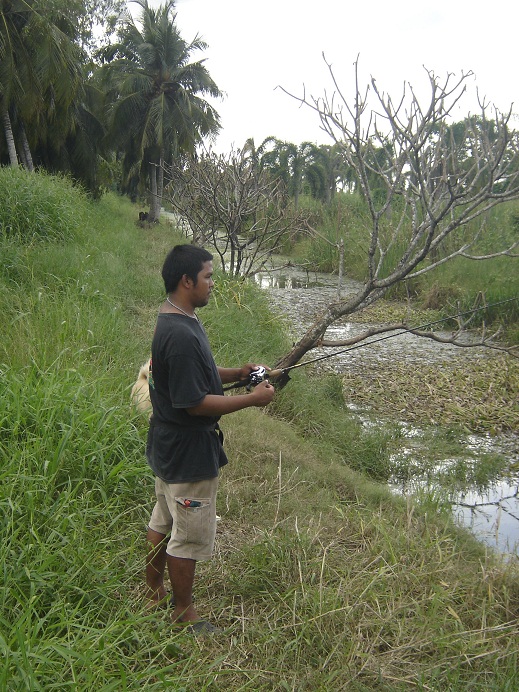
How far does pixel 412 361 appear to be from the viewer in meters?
8.05

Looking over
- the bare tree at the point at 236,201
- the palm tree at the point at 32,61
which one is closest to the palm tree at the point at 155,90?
the palm tree at the point at 32,61

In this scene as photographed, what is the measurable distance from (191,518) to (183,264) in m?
0.95

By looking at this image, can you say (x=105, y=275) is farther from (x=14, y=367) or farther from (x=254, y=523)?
(x=254, y=523)

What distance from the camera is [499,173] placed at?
440 centimetres

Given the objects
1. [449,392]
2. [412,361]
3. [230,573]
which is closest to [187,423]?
[230,573]

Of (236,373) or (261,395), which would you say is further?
(236,373)

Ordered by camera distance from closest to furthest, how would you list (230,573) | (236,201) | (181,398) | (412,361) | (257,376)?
(181,398) → (257,376) → (230,573) → (412,361) → (236,201)

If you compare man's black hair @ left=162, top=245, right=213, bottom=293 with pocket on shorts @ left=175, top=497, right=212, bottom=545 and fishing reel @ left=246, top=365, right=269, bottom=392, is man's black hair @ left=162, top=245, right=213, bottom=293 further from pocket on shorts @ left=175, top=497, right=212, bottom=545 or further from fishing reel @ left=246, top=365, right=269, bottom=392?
pocket on shorts @ left=175, top=497, right=212, bottom=545

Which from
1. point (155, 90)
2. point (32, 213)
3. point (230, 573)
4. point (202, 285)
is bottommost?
point (230, 573)

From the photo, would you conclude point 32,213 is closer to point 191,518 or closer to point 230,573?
point 230,573

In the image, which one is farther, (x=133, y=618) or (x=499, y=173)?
(x=499, y=173)

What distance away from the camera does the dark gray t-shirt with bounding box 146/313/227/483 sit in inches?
82.5

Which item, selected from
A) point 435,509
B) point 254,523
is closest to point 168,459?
point 254,523

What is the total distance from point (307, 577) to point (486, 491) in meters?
2.81
